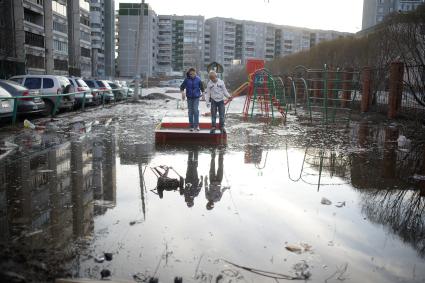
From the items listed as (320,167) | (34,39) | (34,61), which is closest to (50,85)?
(320,167)

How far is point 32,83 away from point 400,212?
58.7ft

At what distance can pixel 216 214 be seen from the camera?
5.48m

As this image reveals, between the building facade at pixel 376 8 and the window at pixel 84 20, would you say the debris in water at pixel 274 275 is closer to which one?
the window at pixel 84 20

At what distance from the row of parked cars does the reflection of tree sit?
1110cm

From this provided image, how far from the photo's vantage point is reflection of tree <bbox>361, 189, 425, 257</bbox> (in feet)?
16.0

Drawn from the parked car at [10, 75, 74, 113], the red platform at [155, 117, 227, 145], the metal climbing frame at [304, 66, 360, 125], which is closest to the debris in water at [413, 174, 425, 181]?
the red platform at [155, 117, 227, 145]

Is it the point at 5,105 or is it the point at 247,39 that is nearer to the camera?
the point at 5,105

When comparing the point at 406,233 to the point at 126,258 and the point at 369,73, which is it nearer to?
the point at 126,258

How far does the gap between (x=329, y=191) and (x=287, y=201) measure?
96 centimetres

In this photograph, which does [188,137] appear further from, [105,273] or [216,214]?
[105,273]

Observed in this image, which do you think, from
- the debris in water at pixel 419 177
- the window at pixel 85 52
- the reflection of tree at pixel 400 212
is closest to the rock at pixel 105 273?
the reflection of tree at pixel 400 212

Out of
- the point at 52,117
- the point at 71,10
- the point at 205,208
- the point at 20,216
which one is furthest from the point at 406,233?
the point at 71,10

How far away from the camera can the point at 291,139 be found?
12633 millimetres

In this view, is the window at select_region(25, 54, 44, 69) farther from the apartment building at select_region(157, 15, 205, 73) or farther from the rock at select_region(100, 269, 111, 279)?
the apartment building at select_region(157, 15, 205, 73)
